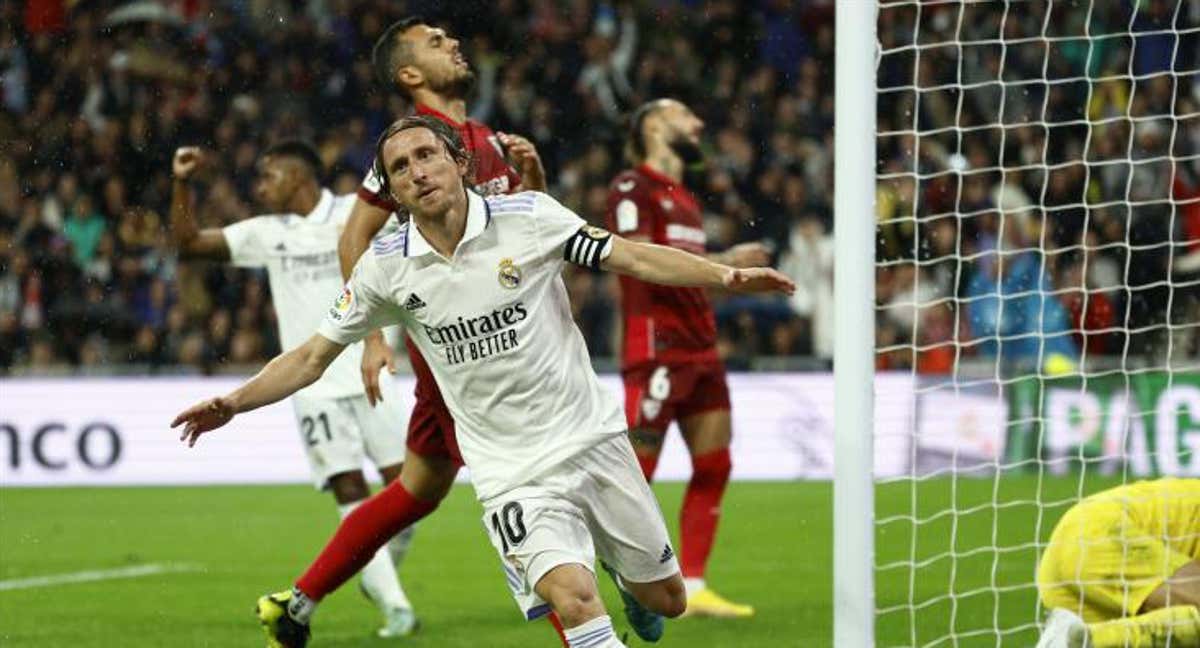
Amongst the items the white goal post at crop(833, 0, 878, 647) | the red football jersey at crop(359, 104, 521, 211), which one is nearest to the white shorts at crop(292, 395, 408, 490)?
the red football jersey at crop(359, 104, 521, 211)

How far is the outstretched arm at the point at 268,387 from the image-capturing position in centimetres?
531

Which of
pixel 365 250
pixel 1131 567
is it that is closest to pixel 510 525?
pixel 365 250

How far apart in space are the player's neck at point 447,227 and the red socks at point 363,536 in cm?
136

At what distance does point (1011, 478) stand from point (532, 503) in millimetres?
9894

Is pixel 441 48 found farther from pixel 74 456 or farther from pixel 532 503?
pixel 74 456

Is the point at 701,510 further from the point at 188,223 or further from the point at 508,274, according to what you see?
the point at 508,274

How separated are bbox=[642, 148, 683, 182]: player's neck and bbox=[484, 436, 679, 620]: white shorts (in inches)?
128

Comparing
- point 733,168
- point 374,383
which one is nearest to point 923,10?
point 733,168

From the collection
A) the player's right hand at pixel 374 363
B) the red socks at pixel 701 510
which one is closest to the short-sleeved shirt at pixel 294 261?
the red socks at pixel 701 510

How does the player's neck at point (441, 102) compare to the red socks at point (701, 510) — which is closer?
the player's neck at point (441, 102)

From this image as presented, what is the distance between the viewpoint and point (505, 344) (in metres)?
5.34

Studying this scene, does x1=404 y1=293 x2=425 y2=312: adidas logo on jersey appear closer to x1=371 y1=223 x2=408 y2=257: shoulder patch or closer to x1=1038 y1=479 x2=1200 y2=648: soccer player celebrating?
x1=371 y1=223 x2=408 y2=257: shoulder patch

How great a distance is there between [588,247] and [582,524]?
2.61 feet

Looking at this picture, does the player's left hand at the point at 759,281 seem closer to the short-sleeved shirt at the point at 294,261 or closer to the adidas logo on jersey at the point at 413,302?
the adidas logo on jersey at the point at 413,302
